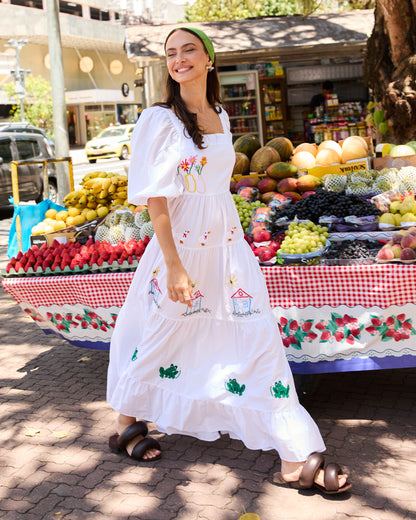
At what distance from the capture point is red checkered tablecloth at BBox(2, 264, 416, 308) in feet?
12.1

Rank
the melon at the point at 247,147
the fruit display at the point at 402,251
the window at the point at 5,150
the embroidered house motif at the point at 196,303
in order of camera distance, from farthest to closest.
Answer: the window at the point at 5,150, the melon at the point at 247,147, the fruit display at the point at 402,251, the embroidered house motif at the point at 196,303

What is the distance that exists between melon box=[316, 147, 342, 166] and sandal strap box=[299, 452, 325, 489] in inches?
151

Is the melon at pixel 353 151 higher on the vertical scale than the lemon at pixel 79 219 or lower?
higher

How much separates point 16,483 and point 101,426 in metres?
0.74

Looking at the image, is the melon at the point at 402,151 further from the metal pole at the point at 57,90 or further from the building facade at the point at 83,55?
the building facade at the point at 83,55

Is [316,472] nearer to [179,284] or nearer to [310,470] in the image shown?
[310,470]

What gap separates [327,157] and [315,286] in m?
2.82

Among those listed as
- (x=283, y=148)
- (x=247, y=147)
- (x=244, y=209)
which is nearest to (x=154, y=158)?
(x=244, y=209)

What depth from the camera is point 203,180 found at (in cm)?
305

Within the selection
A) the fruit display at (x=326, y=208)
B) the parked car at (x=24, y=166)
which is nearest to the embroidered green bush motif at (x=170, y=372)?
the fruit display at (x=326, y=208)

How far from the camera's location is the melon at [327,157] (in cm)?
635

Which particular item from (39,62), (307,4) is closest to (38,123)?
(39,62)

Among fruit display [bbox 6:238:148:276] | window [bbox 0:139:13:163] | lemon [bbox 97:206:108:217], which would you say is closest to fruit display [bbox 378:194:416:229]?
fruit display [bbox 6:238:148:276]

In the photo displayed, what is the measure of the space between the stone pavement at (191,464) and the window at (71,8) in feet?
148
